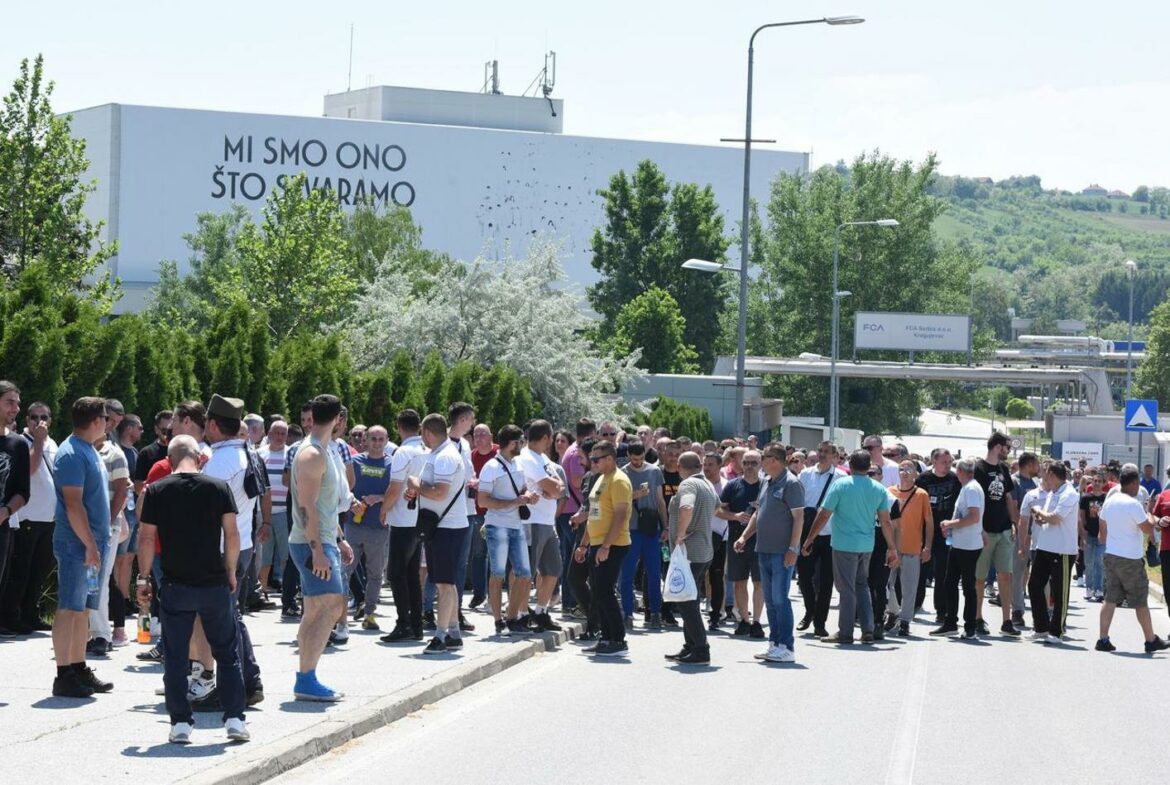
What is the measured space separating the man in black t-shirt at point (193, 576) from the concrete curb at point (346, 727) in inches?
12.6

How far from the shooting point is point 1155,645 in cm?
1600

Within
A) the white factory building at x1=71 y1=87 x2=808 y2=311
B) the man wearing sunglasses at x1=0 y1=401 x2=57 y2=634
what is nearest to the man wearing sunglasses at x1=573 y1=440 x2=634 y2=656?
the man wearing sunglasses at x1=0 y1=401 x2=57 y2=634

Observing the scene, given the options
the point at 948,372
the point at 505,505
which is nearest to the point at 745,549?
the point at 505,505

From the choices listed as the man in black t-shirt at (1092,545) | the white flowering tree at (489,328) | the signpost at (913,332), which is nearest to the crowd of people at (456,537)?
the man in black t-shirt at (1092,545)

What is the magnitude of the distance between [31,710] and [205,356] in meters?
10.6

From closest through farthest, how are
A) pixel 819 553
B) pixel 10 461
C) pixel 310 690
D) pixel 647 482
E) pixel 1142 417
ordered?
pixel 310 690 < pixel 10 461 < pixel 647 482 < pixel 819 553 < pixel 1142 417

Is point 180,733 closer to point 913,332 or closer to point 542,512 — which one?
point 542,512

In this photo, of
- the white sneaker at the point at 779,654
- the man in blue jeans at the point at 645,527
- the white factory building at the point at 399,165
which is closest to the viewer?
the white sneaker at the point at 779,654

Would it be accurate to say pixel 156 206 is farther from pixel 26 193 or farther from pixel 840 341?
pixel 26 193

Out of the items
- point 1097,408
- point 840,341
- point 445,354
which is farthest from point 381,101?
point 445,354

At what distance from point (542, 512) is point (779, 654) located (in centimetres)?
273

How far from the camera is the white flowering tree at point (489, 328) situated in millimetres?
33562

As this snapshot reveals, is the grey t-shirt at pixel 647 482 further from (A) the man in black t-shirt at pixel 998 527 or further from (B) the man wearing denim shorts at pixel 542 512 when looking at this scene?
(A) the man in black t-shirt at pixel 998 527

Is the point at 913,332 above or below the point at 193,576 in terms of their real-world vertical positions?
above
